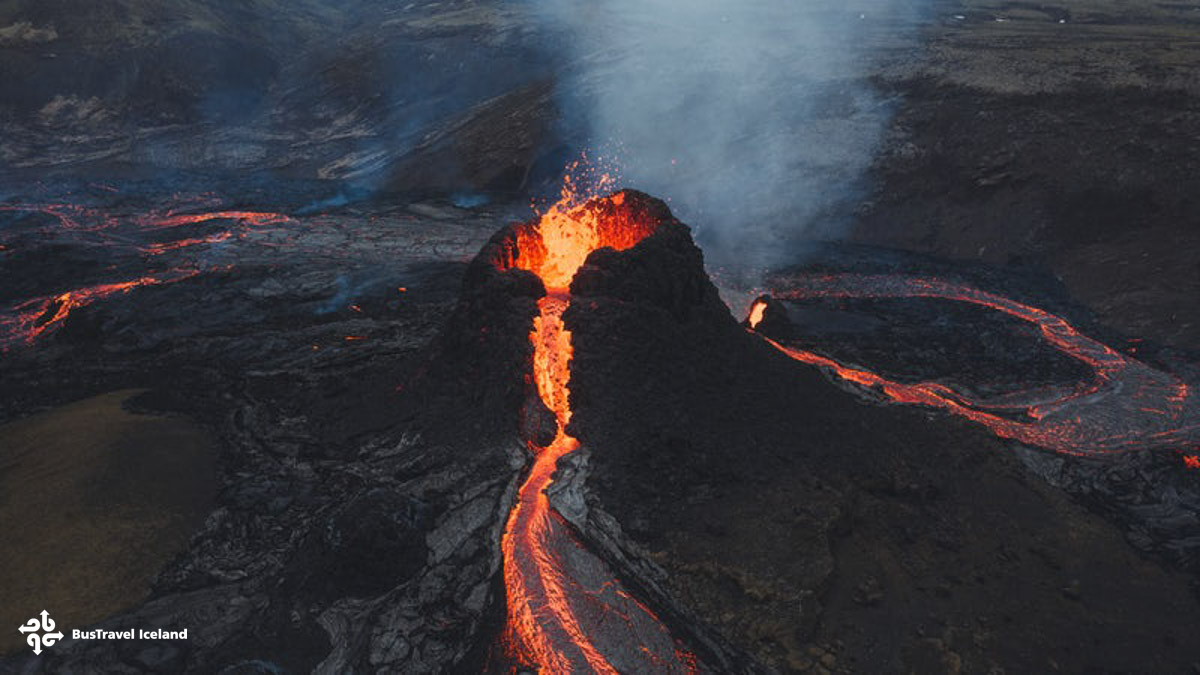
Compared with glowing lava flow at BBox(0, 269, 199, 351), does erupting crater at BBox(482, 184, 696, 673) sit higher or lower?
higher

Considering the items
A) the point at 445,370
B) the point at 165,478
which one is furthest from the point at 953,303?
the point at 165,478

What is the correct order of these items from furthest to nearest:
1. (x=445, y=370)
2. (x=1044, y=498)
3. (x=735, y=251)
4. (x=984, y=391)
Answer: (x=735, y=251) → (x=984, y=391) → (x=445, y=370) → (x=1044, y=498)

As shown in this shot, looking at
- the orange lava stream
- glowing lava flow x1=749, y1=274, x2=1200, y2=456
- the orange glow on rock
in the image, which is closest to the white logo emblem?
the orange lava stream

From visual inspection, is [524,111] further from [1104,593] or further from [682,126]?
[1104,593]

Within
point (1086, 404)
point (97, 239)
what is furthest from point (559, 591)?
point (97, 239)

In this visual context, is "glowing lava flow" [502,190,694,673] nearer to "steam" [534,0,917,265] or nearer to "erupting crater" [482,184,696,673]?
"erupting crater" [482,184,696,673]
